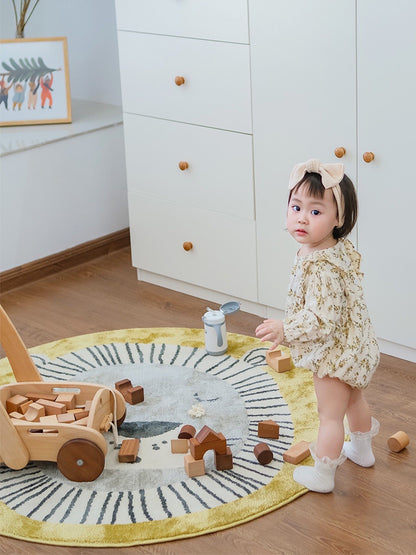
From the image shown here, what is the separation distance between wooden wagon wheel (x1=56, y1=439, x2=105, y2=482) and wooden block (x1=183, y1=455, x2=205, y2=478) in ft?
0.66

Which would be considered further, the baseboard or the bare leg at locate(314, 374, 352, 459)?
the baseboard

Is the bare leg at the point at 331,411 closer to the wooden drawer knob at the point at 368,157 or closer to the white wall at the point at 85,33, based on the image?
the wooden drawer knob at the point at 368,157

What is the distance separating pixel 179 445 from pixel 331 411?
42cm

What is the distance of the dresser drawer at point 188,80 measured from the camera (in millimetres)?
2707

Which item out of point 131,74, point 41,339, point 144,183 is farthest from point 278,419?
point 131,74

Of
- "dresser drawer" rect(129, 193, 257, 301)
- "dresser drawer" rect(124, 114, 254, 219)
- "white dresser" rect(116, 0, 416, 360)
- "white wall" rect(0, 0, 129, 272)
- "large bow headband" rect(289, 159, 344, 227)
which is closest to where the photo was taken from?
"large bow headband" rect(289, 159, 344, 227)

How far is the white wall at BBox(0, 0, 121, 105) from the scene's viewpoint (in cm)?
378

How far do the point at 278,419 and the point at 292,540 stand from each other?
0.48 meters

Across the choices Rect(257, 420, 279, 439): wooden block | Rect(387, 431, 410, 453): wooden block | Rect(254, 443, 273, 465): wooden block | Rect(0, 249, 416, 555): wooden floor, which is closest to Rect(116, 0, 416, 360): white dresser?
Rect(0, 249, 416, 555): wooden floor

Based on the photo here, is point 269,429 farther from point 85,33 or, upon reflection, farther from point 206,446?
point 85,33

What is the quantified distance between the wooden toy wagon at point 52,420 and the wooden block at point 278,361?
0.51 meters

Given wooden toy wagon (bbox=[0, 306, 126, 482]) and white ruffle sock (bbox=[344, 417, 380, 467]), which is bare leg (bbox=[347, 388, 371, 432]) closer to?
white ruffle sock (bbox=[344, 417, 380, 467])

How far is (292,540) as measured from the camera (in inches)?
73.3

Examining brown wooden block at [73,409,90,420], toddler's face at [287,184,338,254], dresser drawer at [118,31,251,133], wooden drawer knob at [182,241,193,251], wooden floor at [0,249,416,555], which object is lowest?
wooden floor at [0,249,416,555]
